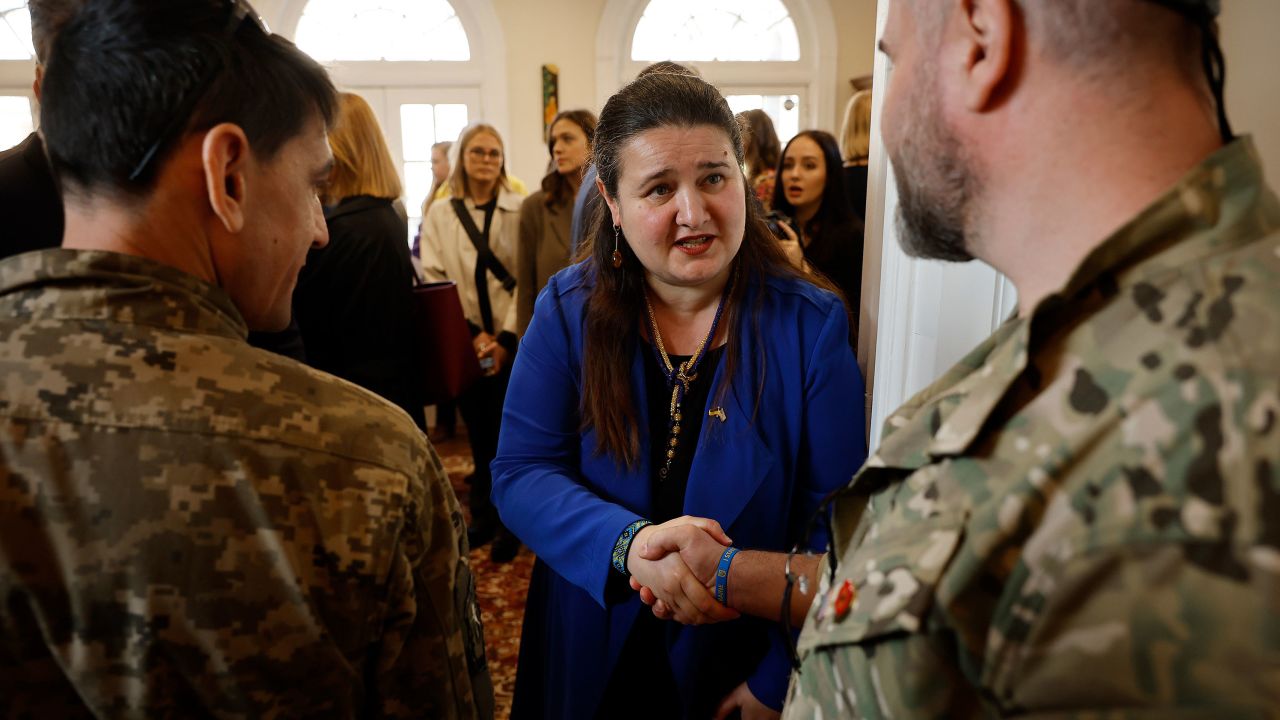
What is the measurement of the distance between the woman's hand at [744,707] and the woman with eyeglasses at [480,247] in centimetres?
221

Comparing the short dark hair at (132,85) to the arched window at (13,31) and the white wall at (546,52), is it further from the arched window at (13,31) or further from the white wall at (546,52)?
the arched window at (13,31)

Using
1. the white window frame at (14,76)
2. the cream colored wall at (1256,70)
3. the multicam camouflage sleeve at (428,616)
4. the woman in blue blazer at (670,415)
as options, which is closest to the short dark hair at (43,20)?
the multicam camouflage sleeve at (428,616)

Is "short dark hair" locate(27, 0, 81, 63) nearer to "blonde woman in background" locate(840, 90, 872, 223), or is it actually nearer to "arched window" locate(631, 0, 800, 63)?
"blonde woman in background" locate(840, 90, 872, 223)

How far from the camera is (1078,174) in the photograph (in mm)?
589

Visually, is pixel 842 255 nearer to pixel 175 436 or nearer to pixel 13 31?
pixel 175 436

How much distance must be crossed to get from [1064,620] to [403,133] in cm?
706

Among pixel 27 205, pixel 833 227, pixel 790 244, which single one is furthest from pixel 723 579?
pixel 833 227

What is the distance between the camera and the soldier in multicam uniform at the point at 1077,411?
45 cm

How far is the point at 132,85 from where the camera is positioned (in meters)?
0.68

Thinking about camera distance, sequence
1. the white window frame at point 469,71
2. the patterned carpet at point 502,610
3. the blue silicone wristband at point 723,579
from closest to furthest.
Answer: the blue silicone wristband at point 723,579
the patterned carpet at point 502,610
the white window frame at point 469,71

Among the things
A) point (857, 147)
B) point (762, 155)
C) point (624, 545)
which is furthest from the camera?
point (762, 155)

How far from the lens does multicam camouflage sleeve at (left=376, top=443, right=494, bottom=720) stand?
80 centimetres

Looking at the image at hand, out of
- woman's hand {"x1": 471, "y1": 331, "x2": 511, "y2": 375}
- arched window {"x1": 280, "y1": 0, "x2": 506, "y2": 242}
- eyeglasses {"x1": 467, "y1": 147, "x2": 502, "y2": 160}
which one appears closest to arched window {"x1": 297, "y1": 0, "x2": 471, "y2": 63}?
arched window {"x1": 280, "y1": 0, "x2": 506, "y2": 242}

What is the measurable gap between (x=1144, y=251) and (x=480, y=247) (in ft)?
10.3
